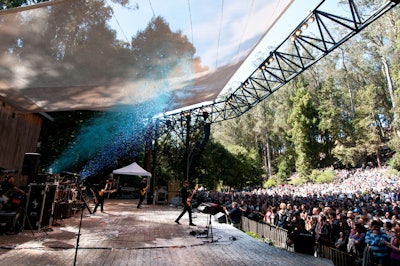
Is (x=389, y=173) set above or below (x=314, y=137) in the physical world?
below

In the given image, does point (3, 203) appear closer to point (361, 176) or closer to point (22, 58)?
point (22, 58)

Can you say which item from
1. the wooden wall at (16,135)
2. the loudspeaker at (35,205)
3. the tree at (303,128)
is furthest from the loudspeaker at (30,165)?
the tree at (303,128)

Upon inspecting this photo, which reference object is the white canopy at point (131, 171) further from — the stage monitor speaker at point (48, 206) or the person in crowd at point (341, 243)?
the person in crowd at point (341, 243)

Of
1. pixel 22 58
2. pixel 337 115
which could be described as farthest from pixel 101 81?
pixel 337 115

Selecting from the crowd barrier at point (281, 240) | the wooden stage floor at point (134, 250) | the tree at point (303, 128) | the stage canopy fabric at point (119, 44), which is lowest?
the crowd barrier at point (281, 240)

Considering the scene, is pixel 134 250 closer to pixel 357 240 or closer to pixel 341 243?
pixel 357 240

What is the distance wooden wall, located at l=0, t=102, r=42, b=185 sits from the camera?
23.9 feet

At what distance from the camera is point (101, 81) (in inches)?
205

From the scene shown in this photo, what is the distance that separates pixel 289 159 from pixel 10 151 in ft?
109

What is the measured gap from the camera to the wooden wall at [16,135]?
7.29 meters

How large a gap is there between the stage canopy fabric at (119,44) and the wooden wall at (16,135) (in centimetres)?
109

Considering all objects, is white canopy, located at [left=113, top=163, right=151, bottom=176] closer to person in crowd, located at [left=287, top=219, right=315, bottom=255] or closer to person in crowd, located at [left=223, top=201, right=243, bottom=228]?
person in crowd, located at [left=223, top=201, right=243, bottom=228]

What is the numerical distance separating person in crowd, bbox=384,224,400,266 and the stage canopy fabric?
171 inches

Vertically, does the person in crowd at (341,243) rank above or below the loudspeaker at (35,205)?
below
